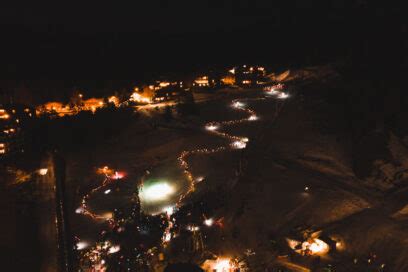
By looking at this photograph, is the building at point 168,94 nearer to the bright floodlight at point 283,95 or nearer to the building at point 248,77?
the building at point 248,77

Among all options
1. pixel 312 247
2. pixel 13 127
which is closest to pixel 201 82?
pixel 13 127

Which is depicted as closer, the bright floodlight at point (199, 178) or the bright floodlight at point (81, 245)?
the bright floodlight at point (81, 245)

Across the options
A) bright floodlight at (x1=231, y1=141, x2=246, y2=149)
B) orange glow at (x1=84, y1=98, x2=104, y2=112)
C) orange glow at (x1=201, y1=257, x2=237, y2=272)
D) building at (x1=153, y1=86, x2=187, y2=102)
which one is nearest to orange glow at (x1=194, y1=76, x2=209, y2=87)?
building at (x1=153, y1=86, x2=187, y2=102)

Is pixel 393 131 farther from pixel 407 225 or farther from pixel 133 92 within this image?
pixel 133 92

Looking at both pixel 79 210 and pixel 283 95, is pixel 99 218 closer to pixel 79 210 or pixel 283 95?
pixel 79 210

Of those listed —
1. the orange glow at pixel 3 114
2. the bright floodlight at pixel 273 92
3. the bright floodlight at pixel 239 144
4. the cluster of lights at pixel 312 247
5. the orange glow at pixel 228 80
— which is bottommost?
the bright floodlight at pixel 239 144

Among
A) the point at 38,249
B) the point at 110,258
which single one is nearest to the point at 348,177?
the point at 110,258

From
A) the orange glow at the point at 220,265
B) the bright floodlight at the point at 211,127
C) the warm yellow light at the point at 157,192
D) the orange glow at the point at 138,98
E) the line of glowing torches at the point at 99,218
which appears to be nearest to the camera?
the orange glow at the point at 220,265

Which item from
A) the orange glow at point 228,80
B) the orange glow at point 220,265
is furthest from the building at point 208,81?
the orange glow at point 220,265
